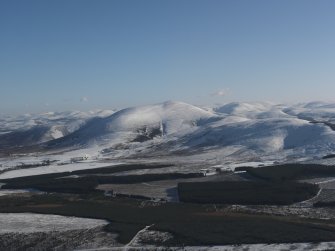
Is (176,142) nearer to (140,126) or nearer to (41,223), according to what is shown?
(140,126)

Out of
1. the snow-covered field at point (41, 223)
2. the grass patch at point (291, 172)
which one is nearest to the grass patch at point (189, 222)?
the snow-covered field at point (41, 223)

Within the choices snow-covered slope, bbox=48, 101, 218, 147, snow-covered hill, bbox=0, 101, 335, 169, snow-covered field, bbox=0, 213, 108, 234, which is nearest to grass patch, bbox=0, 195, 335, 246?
snow-covered field, bbox=0, 213, 108, 234

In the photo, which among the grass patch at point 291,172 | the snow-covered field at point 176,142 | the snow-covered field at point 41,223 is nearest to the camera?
the snow-covered field at point 41,223

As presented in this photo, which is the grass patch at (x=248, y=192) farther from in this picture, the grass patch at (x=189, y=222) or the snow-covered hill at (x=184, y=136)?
the snow-covered hill at (x=184, y=136)

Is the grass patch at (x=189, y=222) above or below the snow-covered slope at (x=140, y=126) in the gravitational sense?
below

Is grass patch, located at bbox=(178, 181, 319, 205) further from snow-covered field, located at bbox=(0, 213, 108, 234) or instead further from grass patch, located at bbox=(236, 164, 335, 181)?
snow-covered field, located at bbox=(0, 213, 108, 234)

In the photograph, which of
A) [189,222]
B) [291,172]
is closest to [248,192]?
[189,222]

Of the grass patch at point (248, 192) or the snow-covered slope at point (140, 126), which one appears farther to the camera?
the snow-covered slope at point (140, 126)

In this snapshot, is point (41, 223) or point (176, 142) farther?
point (176, 142)

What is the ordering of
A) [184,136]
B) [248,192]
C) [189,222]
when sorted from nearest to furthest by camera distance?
[189,222], [248,192], [184,136]
